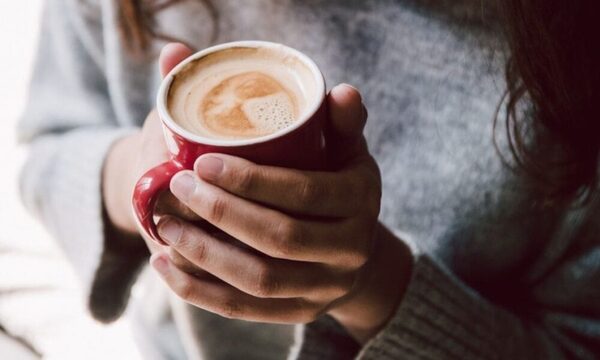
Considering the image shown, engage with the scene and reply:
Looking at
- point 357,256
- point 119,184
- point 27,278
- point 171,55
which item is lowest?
point 27,278

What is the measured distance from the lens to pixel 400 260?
2.29 feet

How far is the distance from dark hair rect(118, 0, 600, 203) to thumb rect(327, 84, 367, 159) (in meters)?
0.21

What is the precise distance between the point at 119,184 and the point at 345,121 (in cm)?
38

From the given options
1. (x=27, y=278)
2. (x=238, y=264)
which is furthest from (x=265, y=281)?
(x=27, y=278)

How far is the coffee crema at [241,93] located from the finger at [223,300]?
15cm

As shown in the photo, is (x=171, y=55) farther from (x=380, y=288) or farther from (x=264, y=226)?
(x=380, y=288)

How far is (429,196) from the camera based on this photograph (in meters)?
0.81

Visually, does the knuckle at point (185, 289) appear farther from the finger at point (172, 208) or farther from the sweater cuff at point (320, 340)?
the sweater cuff at point (320, 340)

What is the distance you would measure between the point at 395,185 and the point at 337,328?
0.21m

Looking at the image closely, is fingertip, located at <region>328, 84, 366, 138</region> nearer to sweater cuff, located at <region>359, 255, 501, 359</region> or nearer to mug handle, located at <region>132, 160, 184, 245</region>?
mug handle, located at <region>132, 160, 184, 245</region>

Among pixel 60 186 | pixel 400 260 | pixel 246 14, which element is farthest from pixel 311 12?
pixel 60 186

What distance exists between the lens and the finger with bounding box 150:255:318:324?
1.80ft

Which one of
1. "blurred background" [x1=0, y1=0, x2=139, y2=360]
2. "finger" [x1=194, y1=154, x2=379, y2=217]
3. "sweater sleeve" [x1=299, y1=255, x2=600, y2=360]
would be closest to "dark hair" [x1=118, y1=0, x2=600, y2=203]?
"sweater sleeve" [x1=299, y1=255, x2=600, y2=360]

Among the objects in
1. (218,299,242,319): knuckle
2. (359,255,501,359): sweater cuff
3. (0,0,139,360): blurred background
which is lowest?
(0,0,139,360): blurred background
